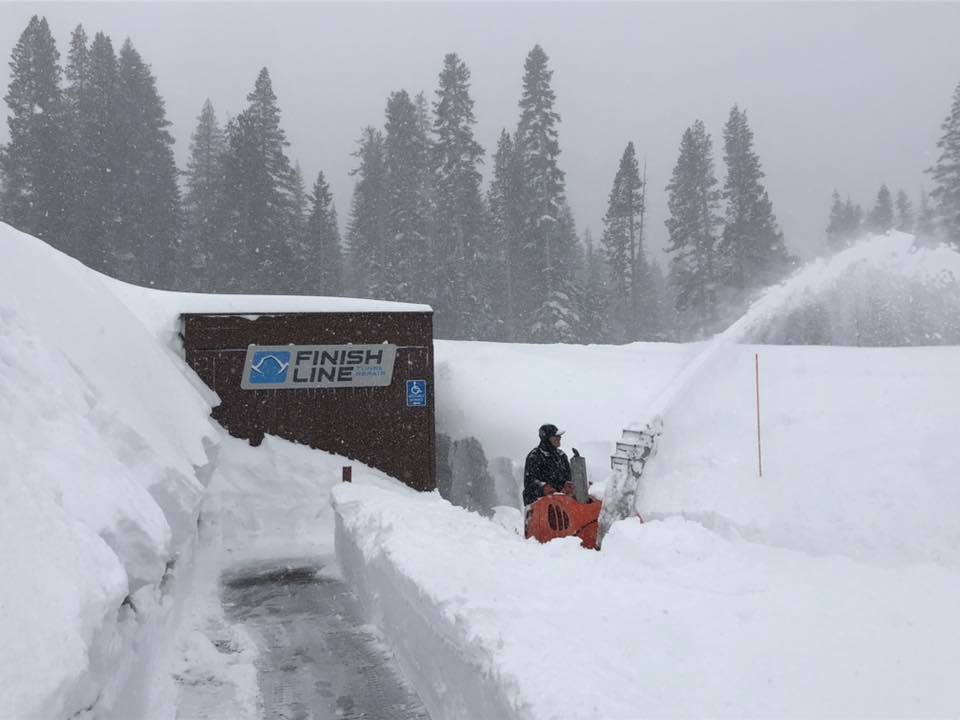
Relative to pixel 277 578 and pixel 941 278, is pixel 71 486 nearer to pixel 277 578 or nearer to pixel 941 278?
pixel 277 578

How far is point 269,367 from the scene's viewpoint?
1246cm

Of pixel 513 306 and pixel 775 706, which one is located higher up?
pixel 513 306

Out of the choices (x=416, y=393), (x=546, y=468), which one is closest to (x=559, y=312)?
(x=416, y=393)

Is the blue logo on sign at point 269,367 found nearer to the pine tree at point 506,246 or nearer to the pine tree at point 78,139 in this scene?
the pine tree at point 78,139

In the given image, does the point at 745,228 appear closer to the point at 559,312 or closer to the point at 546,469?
the point at 559,312

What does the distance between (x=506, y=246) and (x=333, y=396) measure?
3161 cm

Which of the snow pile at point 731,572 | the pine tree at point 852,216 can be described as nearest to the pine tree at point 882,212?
the pine tree at point 852,216

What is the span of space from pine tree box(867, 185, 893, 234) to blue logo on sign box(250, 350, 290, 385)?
67942 mm

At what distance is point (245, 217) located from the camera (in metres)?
37.8

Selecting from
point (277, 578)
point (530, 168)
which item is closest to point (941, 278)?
point (277, 578)

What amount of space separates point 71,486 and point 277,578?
483 cm

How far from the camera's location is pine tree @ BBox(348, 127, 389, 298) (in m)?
43.9

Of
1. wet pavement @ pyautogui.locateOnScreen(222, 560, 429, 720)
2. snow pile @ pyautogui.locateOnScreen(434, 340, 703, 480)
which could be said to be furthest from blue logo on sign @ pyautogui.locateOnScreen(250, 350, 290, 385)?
wet pavement @ pyautogui.locateOnScreen(222, 560, 429, 720)

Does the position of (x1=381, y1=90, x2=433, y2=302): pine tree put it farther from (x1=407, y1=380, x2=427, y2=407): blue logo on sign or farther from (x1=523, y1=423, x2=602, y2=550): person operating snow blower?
(x1=523, y1=423, x2=602, y2=550): person operating snow blower
